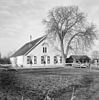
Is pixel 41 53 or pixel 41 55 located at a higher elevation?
pixel 41 53

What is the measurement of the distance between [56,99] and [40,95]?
0.84 metres

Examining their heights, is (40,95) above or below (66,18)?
below

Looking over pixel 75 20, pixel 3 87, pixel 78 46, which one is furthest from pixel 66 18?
pixel 3 87

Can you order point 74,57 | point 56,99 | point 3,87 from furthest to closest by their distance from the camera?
point 74,57
point 3,87
point 56,99

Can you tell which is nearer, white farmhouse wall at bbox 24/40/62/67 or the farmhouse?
the farmhouse

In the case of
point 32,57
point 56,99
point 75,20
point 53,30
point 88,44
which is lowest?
point 56,99

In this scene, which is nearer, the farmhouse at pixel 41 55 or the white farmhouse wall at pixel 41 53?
the farmhouse at pixel 41 55

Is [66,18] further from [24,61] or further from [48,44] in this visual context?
[24,61]

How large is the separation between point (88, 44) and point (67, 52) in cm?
536

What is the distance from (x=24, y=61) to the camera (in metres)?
41.3

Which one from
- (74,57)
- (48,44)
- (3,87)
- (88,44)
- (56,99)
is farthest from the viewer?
(74,57)

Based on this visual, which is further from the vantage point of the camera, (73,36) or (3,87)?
(73,36)

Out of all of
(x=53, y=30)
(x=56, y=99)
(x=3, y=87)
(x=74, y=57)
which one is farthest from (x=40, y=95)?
(x=74, y=57)

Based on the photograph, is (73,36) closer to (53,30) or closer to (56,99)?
(53,30)
